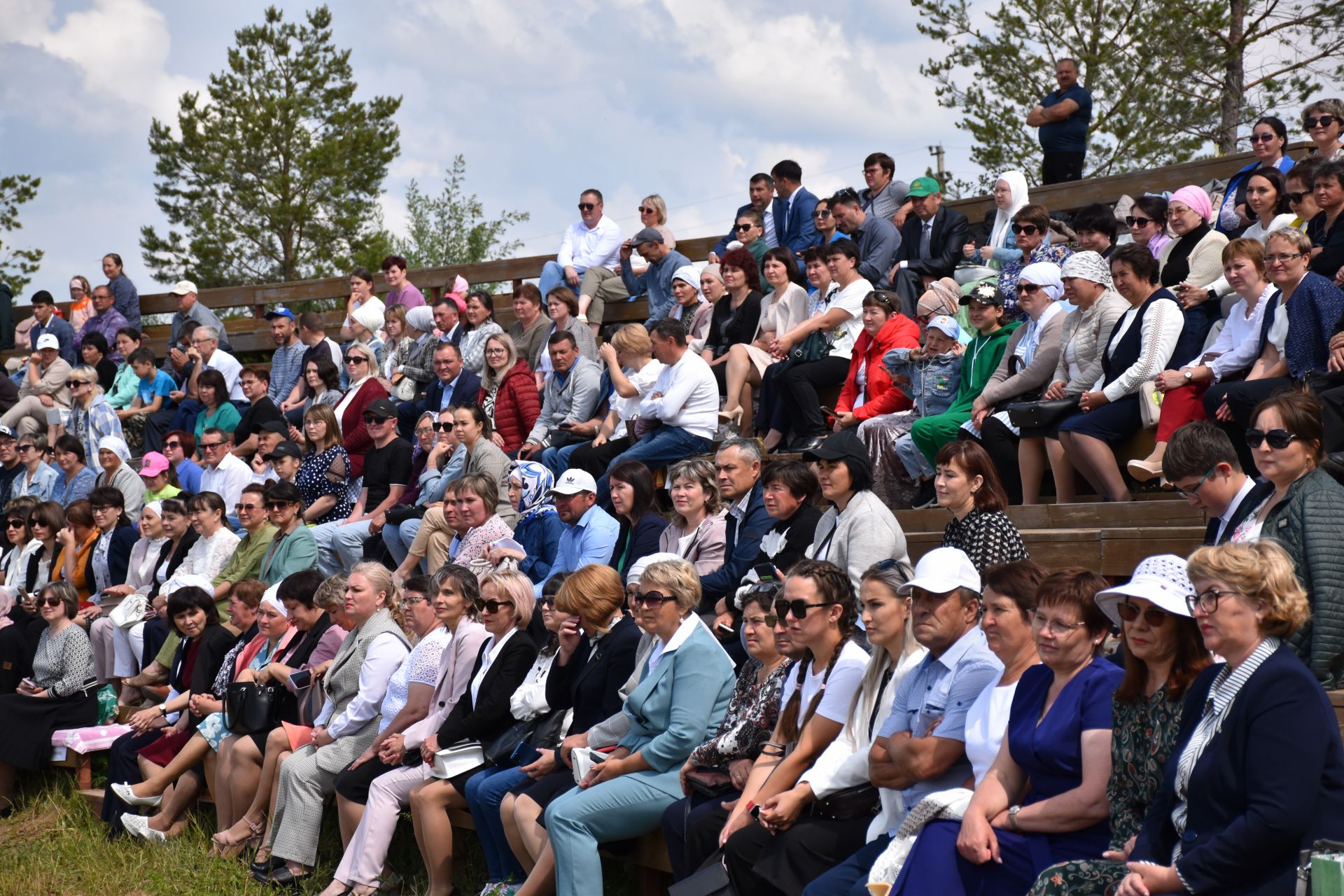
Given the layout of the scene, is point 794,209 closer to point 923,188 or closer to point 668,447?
point 923,188

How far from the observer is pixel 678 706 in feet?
18.7

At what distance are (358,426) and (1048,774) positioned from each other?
7.75m

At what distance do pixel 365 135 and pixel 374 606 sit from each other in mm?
21944

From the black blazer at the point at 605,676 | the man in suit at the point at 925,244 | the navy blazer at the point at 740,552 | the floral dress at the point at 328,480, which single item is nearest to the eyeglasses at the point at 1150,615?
the black blazer at the point at 605,676

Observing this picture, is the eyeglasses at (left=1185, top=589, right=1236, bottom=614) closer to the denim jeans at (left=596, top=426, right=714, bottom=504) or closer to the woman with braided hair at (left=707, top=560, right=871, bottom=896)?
the woman with braided hair at (left=707, top=560, right=871, bottom=896)

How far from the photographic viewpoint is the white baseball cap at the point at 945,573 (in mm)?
4500

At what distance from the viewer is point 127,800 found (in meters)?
8.48

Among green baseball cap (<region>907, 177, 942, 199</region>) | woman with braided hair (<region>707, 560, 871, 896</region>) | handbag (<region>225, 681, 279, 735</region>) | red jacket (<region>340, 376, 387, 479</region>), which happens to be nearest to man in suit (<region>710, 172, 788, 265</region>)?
green baseball cap (<region>907, 177, 942, 199</region>)

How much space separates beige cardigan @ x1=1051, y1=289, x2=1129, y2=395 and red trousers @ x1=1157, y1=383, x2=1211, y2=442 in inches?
20.0

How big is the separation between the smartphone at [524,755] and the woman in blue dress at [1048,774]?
258 cm

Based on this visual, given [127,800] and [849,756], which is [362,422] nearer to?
[127,800]

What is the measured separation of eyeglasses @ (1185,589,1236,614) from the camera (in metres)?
3.47

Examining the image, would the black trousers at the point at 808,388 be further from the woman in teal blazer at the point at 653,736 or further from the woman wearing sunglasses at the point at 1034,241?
the woman in teal blazer at the point at 653,736

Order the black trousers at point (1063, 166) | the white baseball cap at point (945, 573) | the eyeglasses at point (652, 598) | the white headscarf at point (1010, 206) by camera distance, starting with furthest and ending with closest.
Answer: the black trousers at point (1063, 166)
the white headscarf at point (1010, 206)
the eyeglasses at point (652, 598)
the white baseball cap at point (945, 573)
